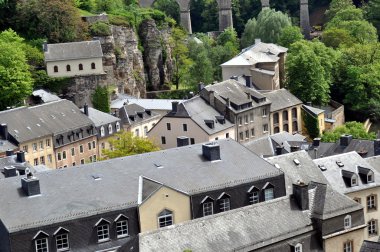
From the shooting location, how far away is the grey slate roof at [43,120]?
237 ft

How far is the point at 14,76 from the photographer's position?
81750 millimetres

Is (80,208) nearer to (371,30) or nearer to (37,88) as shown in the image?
(37,88)

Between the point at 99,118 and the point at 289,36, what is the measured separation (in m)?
41.1

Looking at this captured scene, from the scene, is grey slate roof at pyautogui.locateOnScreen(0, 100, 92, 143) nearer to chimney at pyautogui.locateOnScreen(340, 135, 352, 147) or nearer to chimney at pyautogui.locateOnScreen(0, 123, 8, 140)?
chimney at pyautogui.locateOnScreen(0, 123, 8, 140)

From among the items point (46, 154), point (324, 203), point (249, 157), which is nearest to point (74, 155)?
point (46, 154)

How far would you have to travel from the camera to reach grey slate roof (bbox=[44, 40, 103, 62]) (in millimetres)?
88062

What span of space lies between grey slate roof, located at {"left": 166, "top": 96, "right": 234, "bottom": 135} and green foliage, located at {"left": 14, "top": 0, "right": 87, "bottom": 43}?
19.7m

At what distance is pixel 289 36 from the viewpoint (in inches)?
4414

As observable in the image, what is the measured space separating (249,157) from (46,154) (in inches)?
1244

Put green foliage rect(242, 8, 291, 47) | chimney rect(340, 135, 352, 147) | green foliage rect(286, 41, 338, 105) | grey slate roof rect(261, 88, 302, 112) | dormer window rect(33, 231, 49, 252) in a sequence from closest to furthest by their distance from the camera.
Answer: dormer window rect(33, 231, 49, 252) < chimney rect(340, 135, 352, 147) < grey slate roof rect(261, 88, 302, 112) < green foliage rect(286, 41, 338, 105) < green foliage rect(242, 8, 291, 47)

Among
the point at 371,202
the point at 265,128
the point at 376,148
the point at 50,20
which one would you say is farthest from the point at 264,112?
the point at 371,202

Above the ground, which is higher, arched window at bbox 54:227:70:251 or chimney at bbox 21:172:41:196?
chimney at bbox 21:172:41:196

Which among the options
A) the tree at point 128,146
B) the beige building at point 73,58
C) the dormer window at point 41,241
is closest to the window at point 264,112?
the tree at point 128,146

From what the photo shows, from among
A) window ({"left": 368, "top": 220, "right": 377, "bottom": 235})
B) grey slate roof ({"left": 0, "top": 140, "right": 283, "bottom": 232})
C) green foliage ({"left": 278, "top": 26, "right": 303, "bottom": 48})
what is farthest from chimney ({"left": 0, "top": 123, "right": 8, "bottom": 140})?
green foliage ({"left": 278, "top": 26, "right": 303, "bottom": 48})
